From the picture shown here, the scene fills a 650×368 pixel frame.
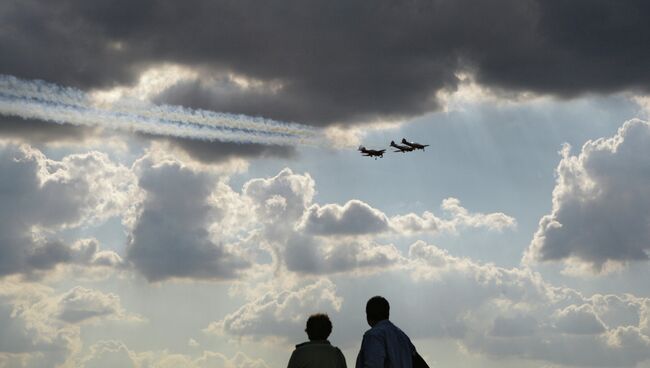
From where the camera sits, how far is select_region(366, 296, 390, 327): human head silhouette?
20156 mm

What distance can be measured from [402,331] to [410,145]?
4819 inches

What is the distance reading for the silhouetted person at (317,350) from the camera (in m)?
20.6

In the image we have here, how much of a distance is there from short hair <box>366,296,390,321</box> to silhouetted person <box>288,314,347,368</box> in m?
1.67

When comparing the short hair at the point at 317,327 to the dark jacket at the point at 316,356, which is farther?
the short hair at the point at 317,327

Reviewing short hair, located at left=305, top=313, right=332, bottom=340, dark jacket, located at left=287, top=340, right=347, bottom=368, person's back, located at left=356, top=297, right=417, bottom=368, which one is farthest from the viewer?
short hair, located at left=305, top=313, right=332, bottom=340

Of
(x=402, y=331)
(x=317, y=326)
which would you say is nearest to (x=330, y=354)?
(x=317, y=326)

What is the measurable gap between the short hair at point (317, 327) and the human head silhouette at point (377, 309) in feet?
5.67

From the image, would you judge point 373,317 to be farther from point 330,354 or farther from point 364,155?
point 364,155

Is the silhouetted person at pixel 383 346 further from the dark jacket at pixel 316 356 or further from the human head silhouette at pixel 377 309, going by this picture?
the dark jacket at pixel 316 356

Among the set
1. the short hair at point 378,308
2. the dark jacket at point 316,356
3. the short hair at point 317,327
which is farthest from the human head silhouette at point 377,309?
the short hair at point 317,327

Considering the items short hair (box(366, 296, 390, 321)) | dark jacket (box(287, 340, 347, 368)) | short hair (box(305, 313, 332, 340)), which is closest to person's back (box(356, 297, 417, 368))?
short hair (box(366, 296, 390, 321))

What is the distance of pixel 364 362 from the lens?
19109mm

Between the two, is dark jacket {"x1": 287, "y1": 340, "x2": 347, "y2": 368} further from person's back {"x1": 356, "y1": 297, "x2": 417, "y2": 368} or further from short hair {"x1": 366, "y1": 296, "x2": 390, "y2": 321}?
short hair {"x1": 366, "y1": 296, "x2": 390, "y2": 321}

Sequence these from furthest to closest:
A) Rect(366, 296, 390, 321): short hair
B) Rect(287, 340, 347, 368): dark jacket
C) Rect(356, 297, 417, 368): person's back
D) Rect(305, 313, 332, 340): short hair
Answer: Rect(305, 313, 332, 340): short hair
Rect(287, 340, 347, 368): dark jacket
Rect(366, 296, 390, 321): short hair
Rect(356, 297, 417, 368): person's back
